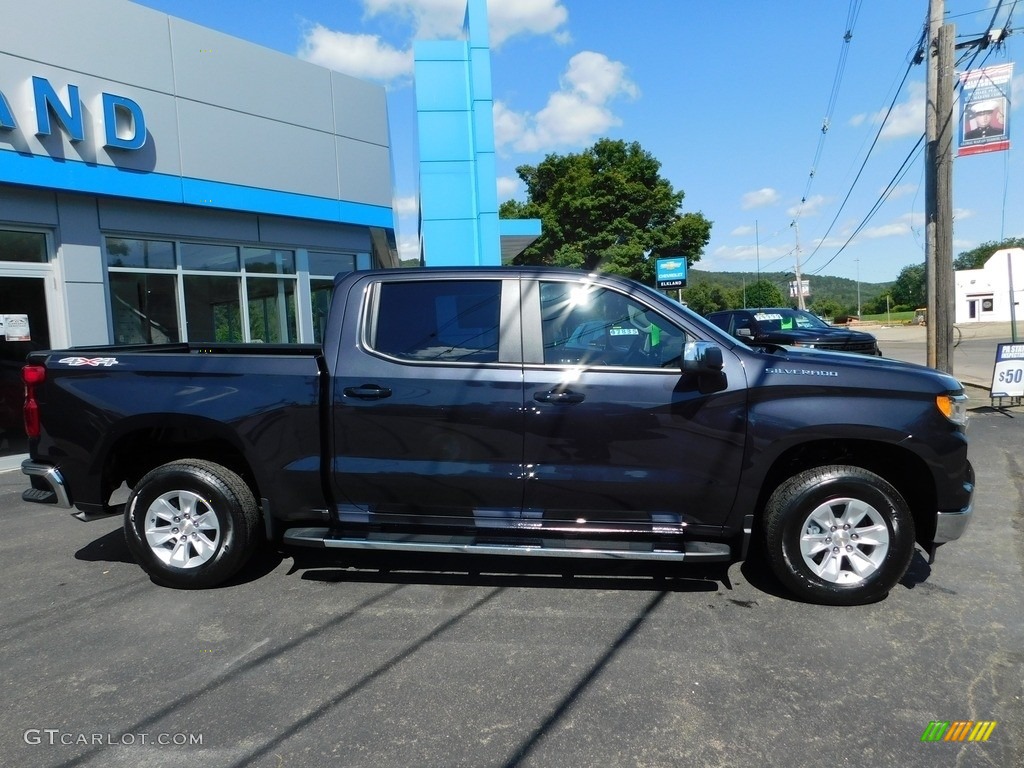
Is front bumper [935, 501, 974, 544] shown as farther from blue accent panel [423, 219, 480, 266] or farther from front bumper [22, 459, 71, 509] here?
blue accent panel [423, 219, 480, 266]

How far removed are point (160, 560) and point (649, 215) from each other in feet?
123

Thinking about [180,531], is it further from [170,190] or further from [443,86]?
[443,86]

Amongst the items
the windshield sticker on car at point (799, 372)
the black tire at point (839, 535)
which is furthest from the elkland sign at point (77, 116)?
the black tire at point (839, 535)

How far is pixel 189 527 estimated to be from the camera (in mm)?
4379

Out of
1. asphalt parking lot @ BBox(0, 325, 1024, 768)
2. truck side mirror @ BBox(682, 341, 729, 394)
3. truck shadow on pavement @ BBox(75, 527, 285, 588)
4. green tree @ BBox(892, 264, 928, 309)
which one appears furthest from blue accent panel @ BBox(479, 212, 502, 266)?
green tree @ BBox(892, 264, 928, 309)

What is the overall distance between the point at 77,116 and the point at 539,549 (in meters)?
8.73

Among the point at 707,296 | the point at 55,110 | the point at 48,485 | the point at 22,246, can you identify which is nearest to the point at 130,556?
the point at 48,485

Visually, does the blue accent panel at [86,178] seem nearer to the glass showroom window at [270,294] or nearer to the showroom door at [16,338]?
the showroom door at [16,338]

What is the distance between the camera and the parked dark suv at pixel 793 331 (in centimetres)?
1369

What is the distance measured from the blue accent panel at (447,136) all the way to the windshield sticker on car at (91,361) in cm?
1024

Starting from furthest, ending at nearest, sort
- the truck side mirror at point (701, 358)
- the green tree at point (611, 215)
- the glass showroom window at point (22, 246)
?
the green tree at point (611, 215), the glass showroom window at point (22, 246), the truck side mirror at point (701, 358)

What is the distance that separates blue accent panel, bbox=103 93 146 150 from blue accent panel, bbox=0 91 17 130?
1.10 m

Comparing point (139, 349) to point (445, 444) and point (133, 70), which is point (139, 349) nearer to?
point (445, 444)

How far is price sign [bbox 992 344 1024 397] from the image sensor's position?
34.9 feet
